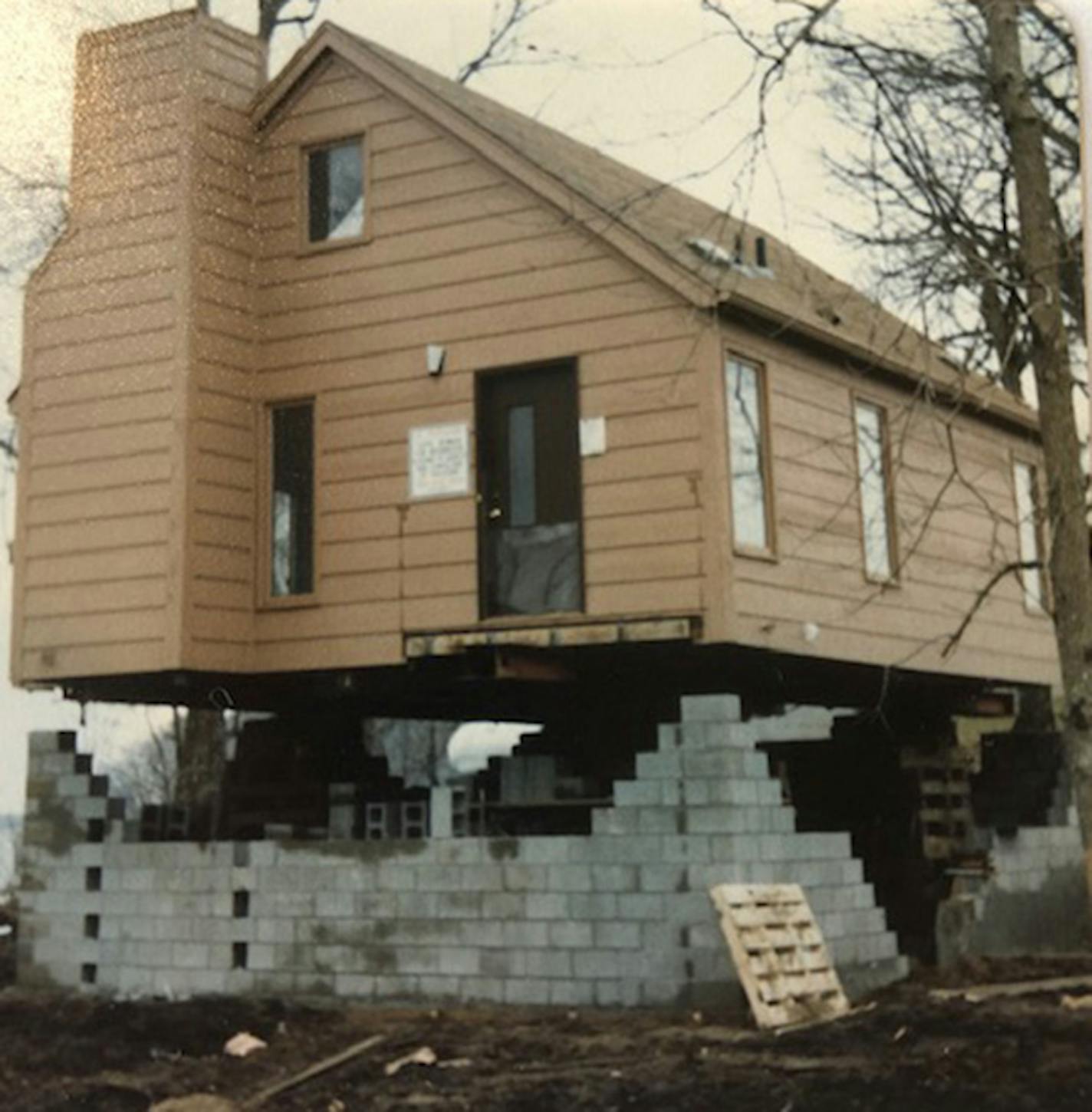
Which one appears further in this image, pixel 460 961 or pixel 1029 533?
pixel 1029 533

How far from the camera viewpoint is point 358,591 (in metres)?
14.2

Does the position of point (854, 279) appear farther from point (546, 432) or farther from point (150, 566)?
point (150, 566)

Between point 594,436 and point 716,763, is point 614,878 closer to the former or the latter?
point 716,763

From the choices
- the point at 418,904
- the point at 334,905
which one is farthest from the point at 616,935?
the point at 334,905

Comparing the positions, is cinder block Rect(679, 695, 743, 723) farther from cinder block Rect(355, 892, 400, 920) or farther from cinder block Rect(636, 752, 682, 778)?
cinder block Rect(355, 892, 400, 920)

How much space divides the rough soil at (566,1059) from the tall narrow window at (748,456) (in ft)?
12.4

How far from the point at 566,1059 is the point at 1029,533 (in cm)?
1009

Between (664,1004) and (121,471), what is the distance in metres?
6.39

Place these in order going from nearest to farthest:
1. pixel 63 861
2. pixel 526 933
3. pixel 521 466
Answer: pixel 526 933
pixel 521 466
pixel 63 861

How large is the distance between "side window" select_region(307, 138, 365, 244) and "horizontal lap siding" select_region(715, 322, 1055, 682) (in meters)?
3.74

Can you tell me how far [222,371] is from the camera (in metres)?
14.3

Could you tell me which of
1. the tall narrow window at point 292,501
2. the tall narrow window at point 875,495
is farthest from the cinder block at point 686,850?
the tall narrow window at point 292,501

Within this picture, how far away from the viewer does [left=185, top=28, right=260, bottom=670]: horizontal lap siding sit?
1388 centimetres

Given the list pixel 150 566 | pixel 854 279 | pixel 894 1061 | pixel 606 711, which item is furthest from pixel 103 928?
pixel 854 279
